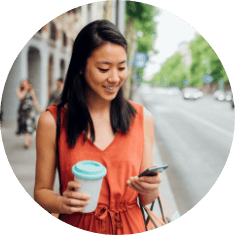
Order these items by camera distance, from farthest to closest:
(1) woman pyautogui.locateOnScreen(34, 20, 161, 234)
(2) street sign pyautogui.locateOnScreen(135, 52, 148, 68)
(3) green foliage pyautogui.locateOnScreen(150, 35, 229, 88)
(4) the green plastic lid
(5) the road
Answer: (2) street sign pyautogui.locateOnScreen(135, 52, 148, 68) → (5) the road → (3) green foliage pyautogui.locateOnScreen(150, 35, 229, 88) → (1) woman pyautogui.locateOnScreen(34, 20, 161, 234) → (4) the green plastic lid

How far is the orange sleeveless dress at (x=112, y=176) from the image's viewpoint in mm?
890

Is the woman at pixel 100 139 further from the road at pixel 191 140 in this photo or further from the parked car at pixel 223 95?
the parked car at pixel 223 95

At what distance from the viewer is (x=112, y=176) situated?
91 cm

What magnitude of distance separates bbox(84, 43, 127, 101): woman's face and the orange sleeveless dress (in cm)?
22

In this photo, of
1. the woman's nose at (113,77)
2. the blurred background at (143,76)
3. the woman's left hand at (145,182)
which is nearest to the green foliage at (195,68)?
the blurred background at (143,76)

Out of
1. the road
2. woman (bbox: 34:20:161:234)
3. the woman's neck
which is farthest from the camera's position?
the road

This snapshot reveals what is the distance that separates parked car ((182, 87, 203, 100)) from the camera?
5.83 feet

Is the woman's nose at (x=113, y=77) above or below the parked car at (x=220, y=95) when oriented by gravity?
above

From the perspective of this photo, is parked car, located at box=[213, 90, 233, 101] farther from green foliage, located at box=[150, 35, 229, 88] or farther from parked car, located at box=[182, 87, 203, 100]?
parked car, located at box=[182, 87, 203, 100]

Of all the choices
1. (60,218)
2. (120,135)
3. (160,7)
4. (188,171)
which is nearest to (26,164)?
(60,218)

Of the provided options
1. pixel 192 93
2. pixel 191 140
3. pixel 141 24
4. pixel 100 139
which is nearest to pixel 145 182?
pixel 100 139

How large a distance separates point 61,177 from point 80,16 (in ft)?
2.53

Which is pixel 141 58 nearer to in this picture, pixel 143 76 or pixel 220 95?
pixel 143 76

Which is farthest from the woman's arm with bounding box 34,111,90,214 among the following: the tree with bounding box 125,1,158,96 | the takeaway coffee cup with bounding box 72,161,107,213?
the tree with bounding box 125,1,158,96
